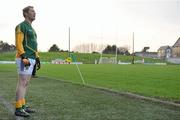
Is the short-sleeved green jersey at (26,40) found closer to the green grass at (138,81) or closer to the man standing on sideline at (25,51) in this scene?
the man standing on sideline at (25,51)

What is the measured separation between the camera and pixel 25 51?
25.6 ft

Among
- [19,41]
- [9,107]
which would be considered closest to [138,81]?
[9,107]

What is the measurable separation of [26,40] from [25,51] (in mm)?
207

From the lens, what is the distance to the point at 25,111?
8.10 meters

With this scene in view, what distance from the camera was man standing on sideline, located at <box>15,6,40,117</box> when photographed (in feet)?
25.2

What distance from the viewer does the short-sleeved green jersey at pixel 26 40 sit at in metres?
7.67

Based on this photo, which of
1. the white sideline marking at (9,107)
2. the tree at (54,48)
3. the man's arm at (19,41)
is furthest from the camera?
the tree at (54,48)

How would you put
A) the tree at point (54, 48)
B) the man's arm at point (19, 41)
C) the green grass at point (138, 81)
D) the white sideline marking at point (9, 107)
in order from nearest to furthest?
the man's arm at point (19, 41), the white sideline marking at point (9, 107), the green grass at point (138, 81), the tree at point (54, 48)

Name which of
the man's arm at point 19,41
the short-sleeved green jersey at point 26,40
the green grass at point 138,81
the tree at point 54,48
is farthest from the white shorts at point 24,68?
the tree at point 54,48

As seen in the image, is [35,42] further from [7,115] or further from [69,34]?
[69,34]

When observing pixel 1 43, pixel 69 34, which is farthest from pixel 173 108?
pixel 1 43

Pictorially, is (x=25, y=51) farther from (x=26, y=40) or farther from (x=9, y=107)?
(x=9, y=107)

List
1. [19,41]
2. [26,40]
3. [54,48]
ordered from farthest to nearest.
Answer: [54,48] < [26,40] < [19,41]

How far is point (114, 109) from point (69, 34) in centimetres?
10856
